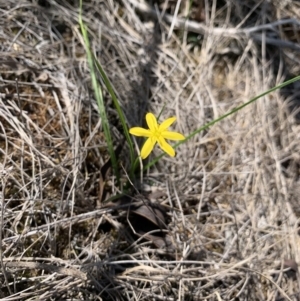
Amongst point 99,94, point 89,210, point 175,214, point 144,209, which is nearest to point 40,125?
point 99,94

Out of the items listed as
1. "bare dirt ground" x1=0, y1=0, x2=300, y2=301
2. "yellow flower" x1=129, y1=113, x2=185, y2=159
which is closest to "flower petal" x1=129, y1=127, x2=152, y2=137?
"yellow flower" x1=129, y1=113, x2=185, y2=159

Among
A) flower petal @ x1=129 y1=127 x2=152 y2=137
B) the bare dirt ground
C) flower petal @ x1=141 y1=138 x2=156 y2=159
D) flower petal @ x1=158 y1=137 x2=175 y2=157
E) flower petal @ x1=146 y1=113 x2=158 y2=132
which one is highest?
flower petal @ x1=146 y1=113 x2=158 y2=132

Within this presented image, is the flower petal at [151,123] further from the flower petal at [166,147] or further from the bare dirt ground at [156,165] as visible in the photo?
the bare dirt ground at [156,165]

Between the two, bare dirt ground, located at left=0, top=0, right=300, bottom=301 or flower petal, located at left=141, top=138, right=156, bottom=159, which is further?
bare dirt ground, located at left=0, top=0, right=300, bottom=301

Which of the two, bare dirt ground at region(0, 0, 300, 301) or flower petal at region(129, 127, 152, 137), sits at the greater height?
flower petal at region(129, 127, 152, 137)

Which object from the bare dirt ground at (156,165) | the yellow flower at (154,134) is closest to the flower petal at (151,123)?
the yellow flower at (154,134)

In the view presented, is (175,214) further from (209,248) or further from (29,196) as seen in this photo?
(29,196)

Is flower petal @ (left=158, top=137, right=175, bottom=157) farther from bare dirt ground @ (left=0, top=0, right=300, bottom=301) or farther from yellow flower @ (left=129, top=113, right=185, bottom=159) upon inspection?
bare dirt ground @ (left=0, top=0, right=300, bottom=301)

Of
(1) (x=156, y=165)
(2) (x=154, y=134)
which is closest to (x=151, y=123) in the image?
(2) (x=154, y=134)
